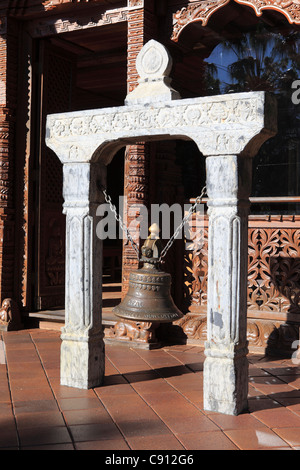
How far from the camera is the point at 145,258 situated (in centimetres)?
458

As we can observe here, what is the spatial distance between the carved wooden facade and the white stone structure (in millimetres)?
1804

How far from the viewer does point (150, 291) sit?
455 centimetres

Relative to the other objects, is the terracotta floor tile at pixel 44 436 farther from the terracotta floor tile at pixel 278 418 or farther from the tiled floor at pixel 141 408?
the terracotta floor tile at pixel 278 418

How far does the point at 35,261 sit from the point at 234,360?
3965mm

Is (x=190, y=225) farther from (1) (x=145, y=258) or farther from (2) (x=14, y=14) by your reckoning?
(2) (x=14, y=14)

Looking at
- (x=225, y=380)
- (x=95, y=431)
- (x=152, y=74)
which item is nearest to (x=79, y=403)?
(x=95, y=431)

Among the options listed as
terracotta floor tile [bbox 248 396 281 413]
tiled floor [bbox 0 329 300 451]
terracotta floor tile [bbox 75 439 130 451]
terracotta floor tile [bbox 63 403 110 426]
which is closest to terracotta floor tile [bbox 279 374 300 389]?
tiled floor [bbox 0 329 300 451]

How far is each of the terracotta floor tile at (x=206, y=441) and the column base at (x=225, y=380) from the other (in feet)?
1.33

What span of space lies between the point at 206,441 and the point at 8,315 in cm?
419

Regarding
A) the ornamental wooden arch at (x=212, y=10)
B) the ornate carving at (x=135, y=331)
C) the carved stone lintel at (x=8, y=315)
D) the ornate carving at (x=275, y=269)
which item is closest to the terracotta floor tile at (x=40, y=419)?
the ornate carving at (x=135, y=331)

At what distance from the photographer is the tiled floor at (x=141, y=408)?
3564mm

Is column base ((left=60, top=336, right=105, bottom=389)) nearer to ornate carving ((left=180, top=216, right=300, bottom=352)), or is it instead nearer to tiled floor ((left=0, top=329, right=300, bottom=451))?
tiled floor ((left=0, top=329, right=300, bottom=451))
